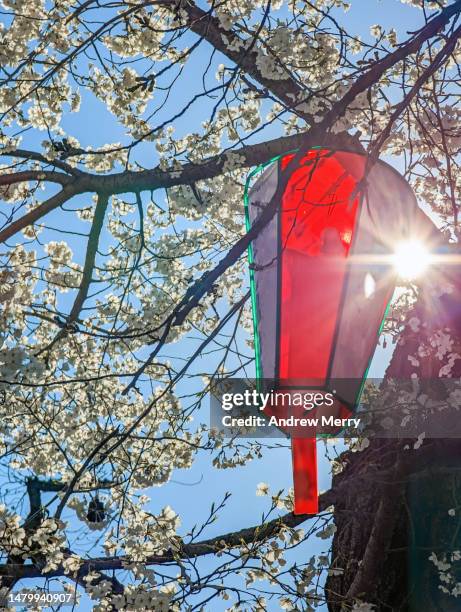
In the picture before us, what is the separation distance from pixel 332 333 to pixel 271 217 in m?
0.29

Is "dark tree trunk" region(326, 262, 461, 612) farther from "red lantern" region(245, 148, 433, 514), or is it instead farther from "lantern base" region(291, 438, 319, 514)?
"lantern base" region(291, 438, 319, 514)

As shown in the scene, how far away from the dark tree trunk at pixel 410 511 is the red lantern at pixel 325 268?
1.62 metres

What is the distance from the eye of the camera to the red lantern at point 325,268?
4.61 feet

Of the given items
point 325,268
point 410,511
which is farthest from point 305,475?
point 410,511

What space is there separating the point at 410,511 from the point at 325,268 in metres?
2.33

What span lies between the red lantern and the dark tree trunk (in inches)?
63.7

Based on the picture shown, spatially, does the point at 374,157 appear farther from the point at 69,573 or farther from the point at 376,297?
the point at 69,573

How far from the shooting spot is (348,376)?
1433 mm

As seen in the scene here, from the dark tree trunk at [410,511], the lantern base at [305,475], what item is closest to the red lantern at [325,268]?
the lantern base at [305,475]

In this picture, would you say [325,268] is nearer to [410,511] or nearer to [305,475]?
[305,475]

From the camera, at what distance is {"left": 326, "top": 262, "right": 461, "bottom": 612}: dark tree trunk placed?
314 centimetres

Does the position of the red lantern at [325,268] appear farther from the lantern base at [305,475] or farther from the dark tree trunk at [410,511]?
the dark tree trunk at [410,511]

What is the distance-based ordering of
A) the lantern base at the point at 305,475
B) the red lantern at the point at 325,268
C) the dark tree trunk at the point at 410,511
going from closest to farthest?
the lantern base at the point at 305,475 → the red lantern at the point at 325,268 → the dark tree trunk at the point at 410,511

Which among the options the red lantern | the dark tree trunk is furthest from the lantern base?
the dark tree trunk
